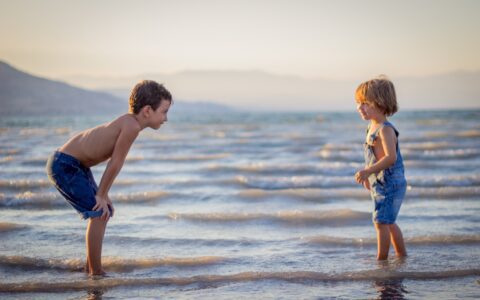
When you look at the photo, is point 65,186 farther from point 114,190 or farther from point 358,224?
point 114,190

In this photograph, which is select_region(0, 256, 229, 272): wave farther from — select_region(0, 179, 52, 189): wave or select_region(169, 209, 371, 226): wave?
select_region(0, 179, 52, 189): wave

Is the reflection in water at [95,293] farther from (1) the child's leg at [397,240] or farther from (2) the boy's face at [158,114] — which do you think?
(1) the child's leg at [397,240]

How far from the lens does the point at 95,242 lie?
4180 mm

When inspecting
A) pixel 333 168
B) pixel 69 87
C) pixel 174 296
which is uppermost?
pixel 69 87

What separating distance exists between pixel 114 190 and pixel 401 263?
17.6ft

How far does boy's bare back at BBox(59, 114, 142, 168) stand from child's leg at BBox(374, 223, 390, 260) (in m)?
2.18

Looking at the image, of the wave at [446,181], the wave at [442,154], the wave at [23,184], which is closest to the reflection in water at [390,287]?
the wave at [446,181]

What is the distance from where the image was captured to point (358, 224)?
6.09 m

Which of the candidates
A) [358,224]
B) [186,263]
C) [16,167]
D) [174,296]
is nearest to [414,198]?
[358,224]

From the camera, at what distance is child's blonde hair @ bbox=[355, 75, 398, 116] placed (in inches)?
173

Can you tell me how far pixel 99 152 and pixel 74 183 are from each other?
309 mm

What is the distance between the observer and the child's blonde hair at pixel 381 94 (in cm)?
439

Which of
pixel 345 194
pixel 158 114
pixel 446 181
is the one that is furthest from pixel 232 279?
pixel 446 181

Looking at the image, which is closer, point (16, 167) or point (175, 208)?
point (175, 208)
